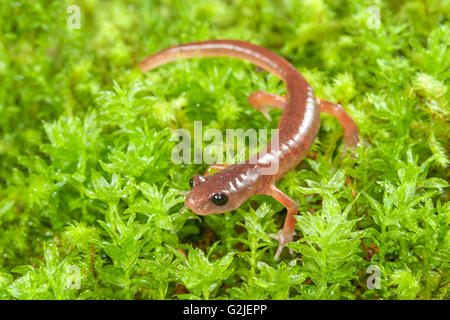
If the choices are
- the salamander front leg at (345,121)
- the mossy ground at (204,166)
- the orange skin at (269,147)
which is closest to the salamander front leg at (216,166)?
the orange skin at (269,147)

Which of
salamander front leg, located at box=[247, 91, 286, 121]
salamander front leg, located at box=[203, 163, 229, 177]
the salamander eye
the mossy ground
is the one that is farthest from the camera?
salamander front leg, located at box=[247, 91, 286, 121]

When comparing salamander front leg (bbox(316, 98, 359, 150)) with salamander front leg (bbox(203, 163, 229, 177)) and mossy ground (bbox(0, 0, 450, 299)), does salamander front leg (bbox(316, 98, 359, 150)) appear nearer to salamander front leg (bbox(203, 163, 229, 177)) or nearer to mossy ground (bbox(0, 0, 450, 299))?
mossy ground (bbox(0, 0, 450, 299))

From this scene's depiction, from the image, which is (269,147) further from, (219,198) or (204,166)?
(219,198)

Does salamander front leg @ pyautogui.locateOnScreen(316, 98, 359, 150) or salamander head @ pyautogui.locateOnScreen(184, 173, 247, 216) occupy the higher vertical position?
salamander front leg @ pyautogui.locateOnScreen(316, 98, 359, 150)

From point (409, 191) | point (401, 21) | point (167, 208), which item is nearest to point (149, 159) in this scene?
point (167, 208)

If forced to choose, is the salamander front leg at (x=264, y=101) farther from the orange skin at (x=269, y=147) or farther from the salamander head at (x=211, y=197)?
the salamander head at (x=211, y=197)

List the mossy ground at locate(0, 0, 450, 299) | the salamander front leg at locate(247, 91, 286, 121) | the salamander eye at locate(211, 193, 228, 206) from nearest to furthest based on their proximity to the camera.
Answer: the mossy ground at locate(0, 0, 450, 299)
the salamander eye at locate(211, 193, 228, 206)
the salamander front leg at locate(247, 91, 286, 121)

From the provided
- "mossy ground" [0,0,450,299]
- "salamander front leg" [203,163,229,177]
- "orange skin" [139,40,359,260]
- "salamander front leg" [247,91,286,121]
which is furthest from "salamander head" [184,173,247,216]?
"salamander front leg" [247,91,286,121]
